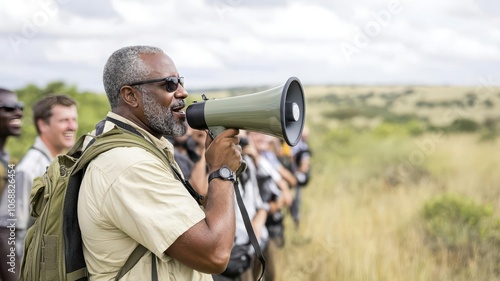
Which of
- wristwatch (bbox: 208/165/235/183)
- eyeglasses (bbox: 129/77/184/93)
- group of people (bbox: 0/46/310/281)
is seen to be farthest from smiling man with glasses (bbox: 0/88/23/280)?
wristwatch (bbox: 208/165/235/183)

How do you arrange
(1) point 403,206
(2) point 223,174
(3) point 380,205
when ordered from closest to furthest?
(2) point 223,174, (1) point 403,206, (3) point 380,205

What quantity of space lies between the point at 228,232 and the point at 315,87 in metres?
40.2

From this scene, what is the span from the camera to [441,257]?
7168 mm

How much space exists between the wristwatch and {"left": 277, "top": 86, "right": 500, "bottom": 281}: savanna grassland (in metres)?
4.01

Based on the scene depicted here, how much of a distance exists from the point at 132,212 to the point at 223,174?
313 millimetres

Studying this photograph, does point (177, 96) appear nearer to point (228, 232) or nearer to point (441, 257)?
point (228, 232)

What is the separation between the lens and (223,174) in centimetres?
238

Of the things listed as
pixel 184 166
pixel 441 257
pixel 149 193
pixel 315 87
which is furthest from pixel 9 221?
pixel 315 87

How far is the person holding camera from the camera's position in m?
2.23

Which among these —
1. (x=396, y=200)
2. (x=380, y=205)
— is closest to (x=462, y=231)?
(x=380, y=205)

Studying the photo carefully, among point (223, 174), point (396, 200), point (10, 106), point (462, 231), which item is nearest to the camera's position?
point (223, 174)

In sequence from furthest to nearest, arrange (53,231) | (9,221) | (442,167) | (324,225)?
(442,167) < (324,225) < (9,221) < (53,231)

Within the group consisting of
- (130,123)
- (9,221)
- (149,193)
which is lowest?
(9,221)

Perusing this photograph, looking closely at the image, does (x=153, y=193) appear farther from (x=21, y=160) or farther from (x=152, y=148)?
(x=21, y=160)
